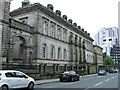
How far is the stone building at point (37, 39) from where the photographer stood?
21391 millimetres

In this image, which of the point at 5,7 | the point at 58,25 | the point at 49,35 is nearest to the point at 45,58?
the point at 49,35

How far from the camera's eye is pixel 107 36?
454 feet

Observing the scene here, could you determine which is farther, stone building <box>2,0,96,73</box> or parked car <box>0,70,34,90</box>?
stone building <box>2,0,96,73</box>

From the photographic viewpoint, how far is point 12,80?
10633 millimetres

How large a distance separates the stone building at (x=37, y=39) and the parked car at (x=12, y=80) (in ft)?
26.9

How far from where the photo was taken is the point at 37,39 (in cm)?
2503

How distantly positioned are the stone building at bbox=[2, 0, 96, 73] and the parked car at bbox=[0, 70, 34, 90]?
8211 mm

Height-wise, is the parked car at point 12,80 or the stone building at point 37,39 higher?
the stone building at point 37,39

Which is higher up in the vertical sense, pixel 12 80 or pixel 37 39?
pixel 37 39

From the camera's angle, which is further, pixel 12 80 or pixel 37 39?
pixel 37 39

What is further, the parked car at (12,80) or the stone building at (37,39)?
the stone building at (37,39)

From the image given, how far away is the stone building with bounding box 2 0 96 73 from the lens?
21.4 metres

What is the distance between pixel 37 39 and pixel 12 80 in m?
14.8

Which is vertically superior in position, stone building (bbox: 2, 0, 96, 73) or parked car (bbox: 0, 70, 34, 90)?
stone building (bbox: 2, 0, 96, 73)
